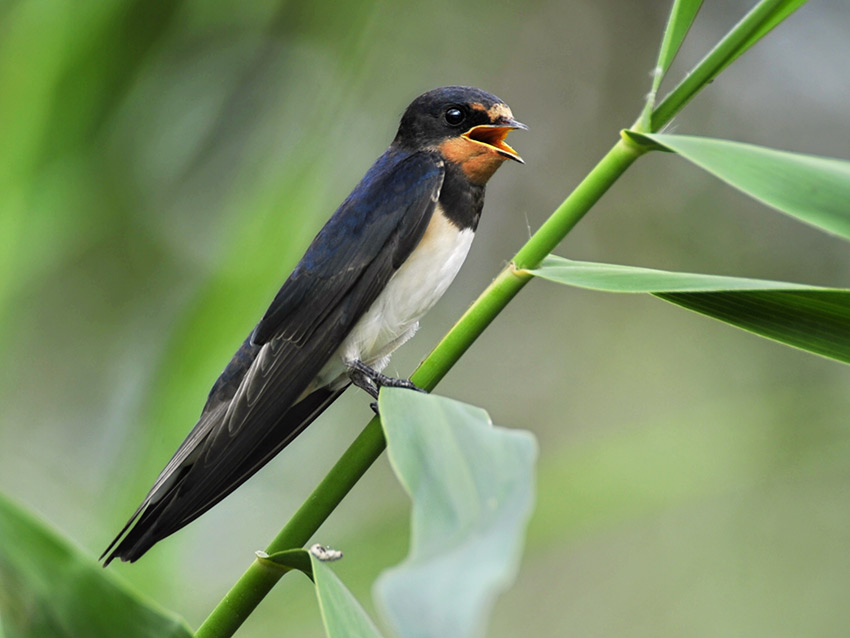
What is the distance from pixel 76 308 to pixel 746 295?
5.84ft

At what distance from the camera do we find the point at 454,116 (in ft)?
5.30

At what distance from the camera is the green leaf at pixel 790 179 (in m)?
0.73

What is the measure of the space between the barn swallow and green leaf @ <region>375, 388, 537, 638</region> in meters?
0.51

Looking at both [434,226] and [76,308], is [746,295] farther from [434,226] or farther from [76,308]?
[76,308]

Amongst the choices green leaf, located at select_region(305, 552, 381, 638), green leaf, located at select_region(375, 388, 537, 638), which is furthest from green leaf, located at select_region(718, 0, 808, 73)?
green leaf, located at select_region(305, 552, 381, 638)

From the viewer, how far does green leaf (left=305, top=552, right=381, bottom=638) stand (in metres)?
0.73

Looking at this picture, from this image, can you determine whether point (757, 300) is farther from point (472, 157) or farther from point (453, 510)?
point (472, 157)

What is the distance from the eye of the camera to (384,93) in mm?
2941

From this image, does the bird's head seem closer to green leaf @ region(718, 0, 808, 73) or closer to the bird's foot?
the bird's foot

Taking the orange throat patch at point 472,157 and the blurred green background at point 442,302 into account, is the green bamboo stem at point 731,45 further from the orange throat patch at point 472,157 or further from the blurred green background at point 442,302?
the blurred green background at point 442,302

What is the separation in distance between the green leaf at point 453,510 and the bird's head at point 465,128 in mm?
823

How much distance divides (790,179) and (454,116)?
937 mm

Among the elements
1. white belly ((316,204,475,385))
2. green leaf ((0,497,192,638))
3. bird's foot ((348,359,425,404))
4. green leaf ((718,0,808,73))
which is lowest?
green leaf ((0,497,192,638))

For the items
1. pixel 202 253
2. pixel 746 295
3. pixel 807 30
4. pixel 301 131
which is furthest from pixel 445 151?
pixel 807 30
